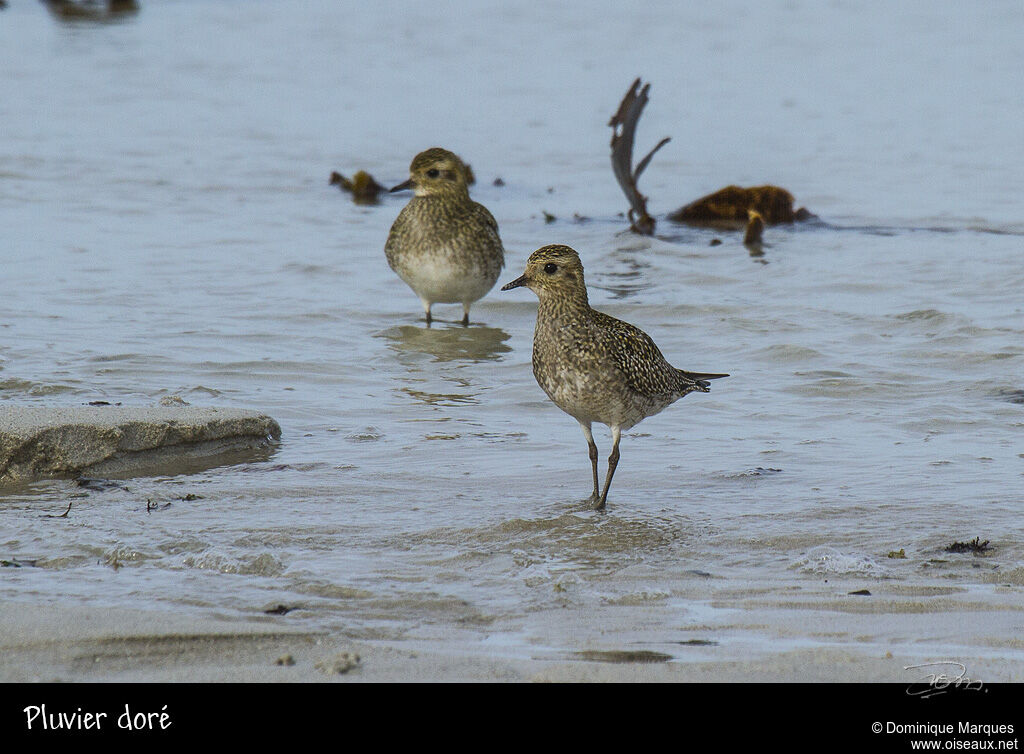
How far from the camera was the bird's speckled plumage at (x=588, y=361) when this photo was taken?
21.6 feet

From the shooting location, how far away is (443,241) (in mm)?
10328

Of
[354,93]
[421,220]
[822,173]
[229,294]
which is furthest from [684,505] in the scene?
[354,93]

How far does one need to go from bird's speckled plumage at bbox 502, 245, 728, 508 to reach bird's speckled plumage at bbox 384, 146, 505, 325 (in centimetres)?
325

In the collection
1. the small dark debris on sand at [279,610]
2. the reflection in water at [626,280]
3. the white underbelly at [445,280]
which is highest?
the white underbelly at [445,280]

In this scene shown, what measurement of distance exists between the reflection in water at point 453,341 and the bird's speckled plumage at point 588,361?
282cm

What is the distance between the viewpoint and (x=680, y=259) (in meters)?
12.8

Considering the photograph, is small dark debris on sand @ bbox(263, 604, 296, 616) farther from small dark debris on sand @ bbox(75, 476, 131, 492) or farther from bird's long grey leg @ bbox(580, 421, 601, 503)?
bird's long grey leg @ bbox(580, 421, 601, 503)

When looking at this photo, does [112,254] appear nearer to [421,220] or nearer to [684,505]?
[421,220]

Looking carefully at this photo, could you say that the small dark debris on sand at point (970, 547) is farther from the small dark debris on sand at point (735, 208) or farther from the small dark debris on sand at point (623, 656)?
the small dark debris on sand at point (735, 208)

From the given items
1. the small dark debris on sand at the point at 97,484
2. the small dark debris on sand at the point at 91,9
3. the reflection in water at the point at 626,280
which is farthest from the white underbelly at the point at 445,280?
the small dark debris on sand at the point at 91,9

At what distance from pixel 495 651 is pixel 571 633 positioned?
34 cm

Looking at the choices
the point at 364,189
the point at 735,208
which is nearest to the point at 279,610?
the point at 735,208

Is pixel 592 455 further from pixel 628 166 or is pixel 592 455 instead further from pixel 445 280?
pixel 628 166

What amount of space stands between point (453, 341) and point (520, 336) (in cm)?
54
